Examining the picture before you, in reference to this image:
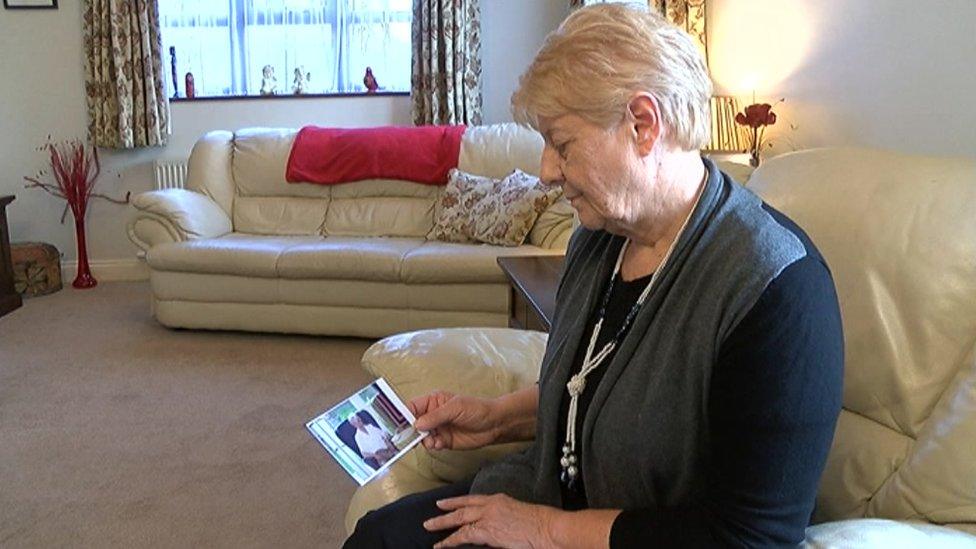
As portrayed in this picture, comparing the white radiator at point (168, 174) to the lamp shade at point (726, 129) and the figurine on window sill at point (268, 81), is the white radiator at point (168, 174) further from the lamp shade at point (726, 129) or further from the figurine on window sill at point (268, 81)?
the lamp shade at point (726, 129)

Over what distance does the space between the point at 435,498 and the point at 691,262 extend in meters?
0.58

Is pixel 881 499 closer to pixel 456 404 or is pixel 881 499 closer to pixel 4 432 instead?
pixel 456 404

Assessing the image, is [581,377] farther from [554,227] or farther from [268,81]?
[268,81]

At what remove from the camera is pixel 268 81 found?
197 inches

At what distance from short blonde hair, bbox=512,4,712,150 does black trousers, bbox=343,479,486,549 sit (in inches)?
24.7

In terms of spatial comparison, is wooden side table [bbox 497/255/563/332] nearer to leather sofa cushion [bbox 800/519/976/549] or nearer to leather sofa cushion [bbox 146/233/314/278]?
leather sofa cushion [bbox 800/519/976/549]

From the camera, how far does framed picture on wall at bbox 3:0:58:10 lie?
4785mm

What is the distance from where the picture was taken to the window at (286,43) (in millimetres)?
4965

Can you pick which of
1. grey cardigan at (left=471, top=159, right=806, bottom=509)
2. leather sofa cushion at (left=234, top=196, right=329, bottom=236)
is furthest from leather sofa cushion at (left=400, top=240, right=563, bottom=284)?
grey cardigan at (left=471, top=159, right=806, bottom=509)

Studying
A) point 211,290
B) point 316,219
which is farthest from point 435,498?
point 316,219

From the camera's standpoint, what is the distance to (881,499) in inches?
43.8

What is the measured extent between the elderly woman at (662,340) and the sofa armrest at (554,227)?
2462 millimetres

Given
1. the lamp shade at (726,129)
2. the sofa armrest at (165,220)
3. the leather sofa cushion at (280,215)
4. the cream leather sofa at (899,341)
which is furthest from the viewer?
the leather sofa cushion at (280,215)

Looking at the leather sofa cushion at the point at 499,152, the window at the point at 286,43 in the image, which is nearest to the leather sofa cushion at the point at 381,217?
the leather sofa cushion at the point at 499,152
